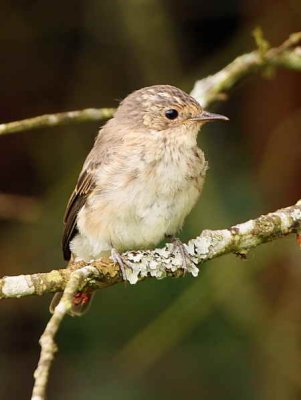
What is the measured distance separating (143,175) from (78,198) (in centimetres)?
58

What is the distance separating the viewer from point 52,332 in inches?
115

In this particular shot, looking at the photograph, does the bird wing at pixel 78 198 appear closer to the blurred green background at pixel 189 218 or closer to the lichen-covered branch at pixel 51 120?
the lichen-covered branch at pixel 51 120

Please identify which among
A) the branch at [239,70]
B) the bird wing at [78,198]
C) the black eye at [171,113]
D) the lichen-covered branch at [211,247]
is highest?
the branch at [239,70]

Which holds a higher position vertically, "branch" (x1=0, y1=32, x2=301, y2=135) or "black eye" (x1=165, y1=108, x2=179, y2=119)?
"branch" (x1=0, y1=32, x2=301, y2=135)

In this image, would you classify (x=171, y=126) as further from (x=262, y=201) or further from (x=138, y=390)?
(x=138, y=390)

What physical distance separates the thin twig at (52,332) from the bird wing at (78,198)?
108 centimetres

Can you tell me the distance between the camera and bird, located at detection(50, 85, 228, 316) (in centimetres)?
431

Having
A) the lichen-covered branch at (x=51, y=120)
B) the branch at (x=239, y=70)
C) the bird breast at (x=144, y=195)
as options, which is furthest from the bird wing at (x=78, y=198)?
the branch at (x=239, y=70)

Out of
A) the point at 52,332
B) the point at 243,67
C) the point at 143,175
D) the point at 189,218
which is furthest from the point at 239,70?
the point at 52,332

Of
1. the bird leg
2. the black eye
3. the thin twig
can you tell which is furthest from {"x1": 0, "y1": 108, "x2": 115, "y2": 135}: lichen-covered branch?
the thin twig

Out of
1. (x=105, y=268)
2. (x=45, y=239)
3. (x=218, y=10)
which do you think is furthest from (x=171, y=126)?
(x=218, y=10)

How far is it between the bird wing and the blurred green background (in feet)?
2.97

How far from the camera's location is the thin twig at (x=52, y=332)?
106 inches

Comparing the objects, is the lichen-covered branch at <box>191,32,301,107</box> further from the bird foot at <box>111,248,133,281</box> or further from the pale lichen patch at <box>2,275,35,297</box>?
the pale lichen patch at <box>2,275,35,297</box>
